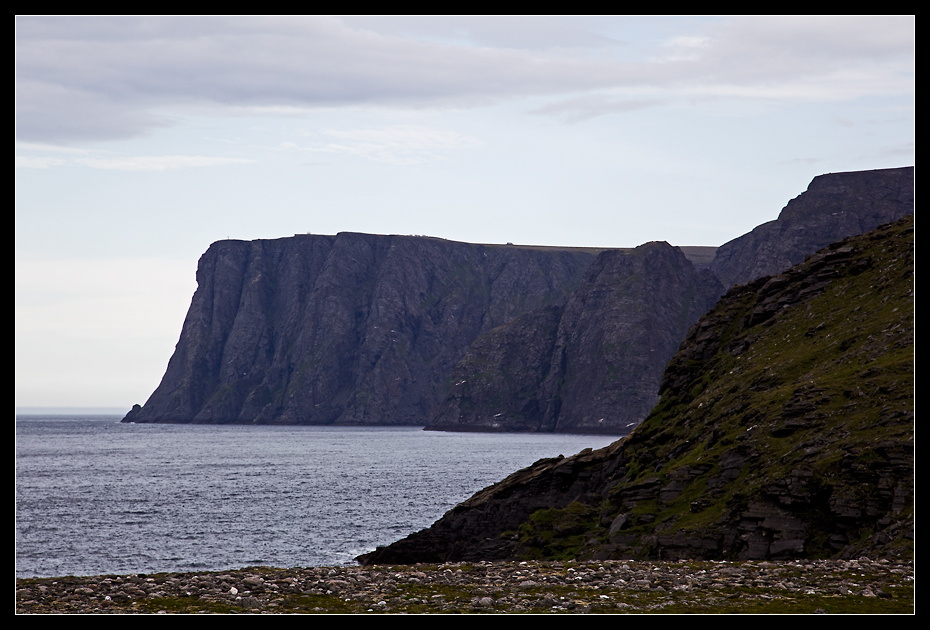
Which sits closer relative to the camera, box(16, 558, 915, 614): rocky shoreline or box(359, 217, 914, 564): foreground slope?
box(16, 558, 915, 614): rocky shoreline

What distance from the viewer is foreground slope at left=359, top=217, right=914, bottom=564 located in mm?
39312

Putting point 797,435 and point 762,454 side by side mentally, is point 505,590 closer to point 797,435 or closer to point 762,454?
point 762,454

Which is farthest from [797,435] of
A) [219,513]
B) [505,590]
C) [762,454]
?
[219,513]

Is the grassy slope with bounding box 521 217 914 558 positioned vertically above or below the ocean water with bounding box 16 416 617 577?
above

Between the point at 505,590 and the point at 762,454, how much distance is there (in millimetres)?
27021

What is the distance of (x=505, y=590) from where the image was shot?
23.9m

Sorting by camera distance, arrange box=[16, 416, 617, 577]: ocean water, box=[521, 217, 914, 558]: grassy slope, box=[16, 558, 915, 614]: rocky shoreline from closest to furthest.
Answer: box=[16, 558, 915, 614]: rocky shoreline
box=[521, 217, 914, 558]: grassy slope
box=[16, 416, 617, 577]: ocean water

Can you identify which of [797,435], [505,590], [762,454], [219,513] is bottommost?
[219,513]

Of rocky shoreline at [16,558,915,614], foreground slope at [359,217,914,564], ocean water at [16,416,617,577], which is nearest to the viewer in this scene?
rocky shoreline at [16,558,915,614]

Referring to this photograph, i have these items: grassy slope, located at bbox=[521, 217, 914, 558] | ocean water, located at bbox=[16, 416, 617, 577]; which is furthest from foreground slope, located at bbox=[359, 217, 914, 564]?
ocean water, located at bbox=[16, 416, 617, 577]

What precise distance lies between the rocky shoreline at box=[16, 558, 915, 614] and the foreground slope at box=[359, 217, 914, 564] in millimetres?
9014

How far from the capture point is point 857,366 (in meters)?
50.7

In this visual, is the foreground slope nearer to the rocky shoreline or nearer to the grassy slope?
Result: the grassy slope

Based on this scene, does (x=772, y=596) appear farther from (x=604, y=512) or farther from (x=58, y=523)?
(x=58, y=523)
